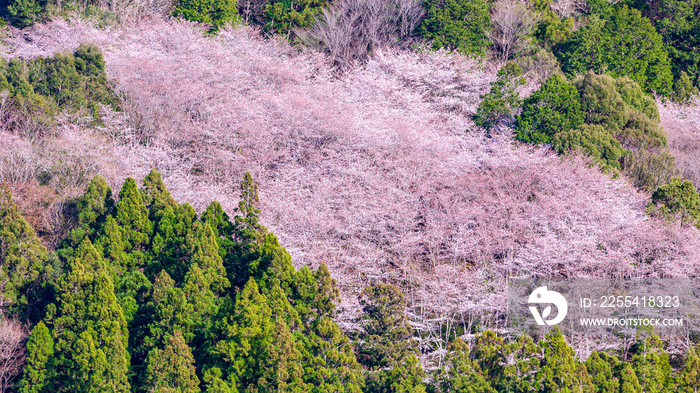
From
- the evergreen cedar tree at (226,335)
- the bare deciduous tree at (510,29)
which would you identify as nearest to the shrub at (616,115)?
the bare deciduous tree at (510,29)

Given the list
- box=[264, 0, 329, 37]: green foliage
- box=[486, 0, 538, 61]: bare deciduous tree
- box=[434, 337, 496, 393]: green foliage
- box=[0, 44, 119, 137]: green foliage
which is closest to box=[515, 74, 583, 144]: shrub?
box=[486, 0, 538, 61]: bare deciduous tree

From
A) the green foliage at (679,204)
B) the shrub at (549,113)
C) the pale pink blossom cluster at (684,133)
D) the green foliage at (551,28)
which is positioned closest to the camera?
the green foliage at (679,204)

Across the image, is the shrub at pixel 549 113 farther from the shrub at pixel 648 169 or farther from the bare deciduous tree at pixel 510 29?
the bare deciduous tree at pixel 510 29

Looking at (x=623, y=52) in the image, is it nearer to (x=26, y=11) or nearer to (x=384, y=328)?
(x=384, y=328)

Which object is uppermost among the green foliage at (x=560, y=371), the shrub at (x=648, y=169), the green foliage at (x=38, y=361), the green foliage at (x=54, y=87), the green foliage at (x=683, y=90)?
the green foliage at (x=683, y=90)

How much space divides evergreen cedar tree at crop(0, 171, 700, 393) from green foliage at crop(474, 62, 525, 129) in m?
10.4

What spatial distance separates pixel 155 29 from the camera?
33719 mm

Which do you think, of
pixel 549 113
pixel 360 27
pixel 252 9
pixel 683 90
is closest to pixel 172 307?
pixel 549 113

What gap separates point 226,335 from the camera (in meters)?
19.2

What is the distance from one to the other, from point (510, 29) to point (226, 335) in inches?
826

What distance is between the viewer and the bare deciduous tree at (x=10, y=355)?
1928 cm

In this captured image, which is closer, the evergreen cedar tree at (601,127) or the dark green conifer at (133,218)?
the dark green conifer at (133,218)

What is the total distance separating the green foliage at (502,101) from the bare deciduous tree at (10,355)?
629 inches

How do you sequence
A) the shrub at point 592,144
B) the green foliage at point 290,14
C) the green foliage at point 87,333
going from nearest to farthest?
the green foliage at point 87,333
the shrub at point 592,144
the green foliage at point 290,14
